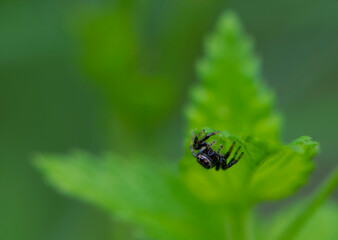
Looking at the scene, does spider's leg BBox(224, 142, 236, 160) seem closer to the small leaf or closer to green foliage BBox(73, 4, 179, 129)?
the small leaf

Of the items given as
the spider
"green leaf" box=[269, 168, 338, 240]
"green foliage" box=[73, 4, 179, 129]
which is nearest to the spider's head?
the spider

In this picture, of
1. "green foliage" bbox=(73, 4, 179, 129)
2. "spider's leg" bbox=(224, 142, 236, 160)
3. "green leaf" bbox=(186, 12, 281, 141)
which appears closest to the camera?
"spider's leg" bbox=(224, 142, 236, 160)

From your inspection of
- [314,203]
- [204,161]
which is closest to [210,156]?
[204,161]

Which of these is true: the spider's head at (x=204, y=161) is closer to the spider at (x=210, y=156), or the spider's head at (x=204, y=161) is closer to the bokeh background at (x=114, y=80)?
the spider at (x=210, y=156)

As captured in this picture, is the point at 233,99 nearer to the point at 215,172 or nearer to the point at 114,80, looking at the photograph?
the point at 215,172

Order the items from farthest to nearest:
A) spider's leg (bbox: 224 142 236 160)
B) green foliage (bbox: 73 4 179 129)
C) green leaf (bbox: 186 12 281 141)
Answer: green foliage (bbox: 73 4 179 129) → green leaf (bbox: 186 12 281 141) → spider's leg (bbox: 224 142 236 160)
